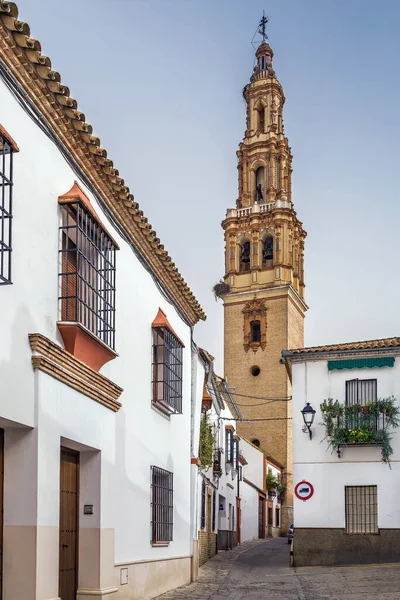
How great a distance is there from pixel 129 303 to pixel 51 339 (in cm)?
309

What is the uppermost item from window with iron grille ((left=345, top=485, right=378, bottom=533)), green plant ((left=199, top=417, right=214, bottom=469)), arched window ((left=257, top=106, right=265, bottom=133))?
arched window ((left=257, top=106, right=265, bottom=133))

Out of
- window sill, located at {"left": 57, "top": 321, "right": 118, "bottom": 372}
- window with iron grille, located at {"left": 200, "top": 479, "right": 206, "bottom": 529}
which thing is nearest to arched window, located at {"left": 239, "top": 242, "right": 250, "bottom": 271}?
window with iron grille, located at {"left": 200, "top": 479, "right": 206, "bottom": 529}

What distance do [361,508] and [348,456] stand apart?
112cm

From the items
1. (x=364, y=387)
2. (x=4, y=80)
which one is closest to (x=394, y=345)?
(x=364, y=387)

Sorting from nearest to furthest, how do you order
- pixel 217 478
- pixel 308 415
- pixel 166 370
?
1. pixel 166 370
2. pixel 308 415
3. pixel 217 478

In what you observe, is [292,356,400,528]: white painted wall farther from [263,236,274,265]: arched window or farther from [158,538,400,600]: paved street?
[263,236,274,265]: arched window

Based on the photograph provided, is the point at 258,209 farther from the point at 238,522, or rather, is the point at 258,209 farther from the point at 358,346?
the point at 358,346

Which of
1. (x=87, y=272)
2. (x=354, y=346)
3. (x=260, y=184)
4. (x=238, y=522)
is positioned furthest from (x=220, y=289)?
(x=87, y=272)

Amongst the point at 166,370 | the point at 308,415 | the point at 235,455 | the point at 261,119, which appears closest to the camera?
the point at 166,370

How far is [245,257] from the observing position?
49750 millimetres

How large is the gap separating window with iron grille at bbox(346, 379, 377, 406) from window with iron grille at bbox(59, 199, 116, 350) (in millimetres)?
9934

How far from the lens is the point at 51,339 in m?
7.77

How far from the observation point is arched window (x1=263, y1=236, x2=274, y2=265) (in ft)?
161

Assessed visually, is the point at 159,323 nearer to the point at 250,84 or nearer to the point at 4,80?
the point at 4,80
